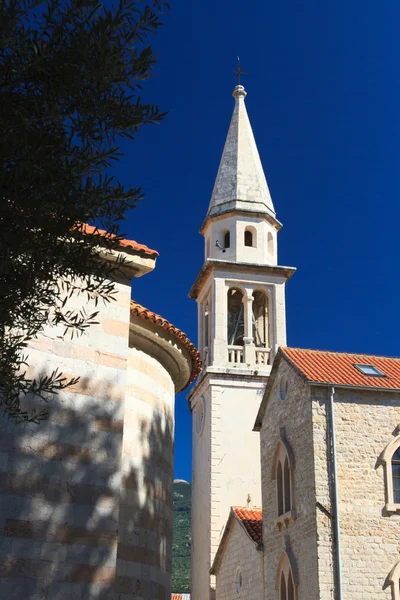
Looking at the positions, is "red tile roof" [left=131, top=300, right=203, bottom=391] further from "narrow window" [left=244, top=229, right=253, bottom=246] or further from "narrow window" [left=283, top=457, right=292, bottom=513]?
"narrow window" [left=244, top=229, right=253, bottom=246]

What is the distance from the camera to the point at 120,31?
21.6ft

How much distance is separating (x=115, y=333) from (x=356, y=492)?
11.4 metres

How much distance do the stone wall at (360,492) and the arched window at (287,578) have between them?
64.8 inches

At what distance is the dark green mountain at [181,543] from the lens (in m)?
72.2

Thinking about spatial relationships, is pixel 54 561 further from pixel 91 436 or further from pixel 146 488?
pixel 146 488

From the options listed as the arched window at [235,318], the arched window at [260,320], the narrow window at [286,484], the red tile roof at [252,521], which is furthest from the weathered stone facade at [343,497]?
the arched window at [235,318]

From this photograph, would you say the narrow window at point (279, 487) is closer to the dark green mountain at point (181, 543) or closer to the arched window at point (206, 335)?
the arched window at point (206, 335)

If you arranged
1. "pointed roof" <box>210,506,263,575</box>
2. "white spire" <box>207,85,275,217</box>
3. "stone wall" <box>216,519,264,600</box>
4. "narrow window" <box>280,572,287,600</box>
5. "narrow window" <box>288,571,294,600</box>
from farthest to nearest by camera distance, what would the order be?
"white spire" <box>207,85,275,217</box> < "pointed roof" <box>210,506,263,575</box> < "stone wall" <box>216,519,264,600</box> < "narrow window" <box>280,572,287,600</box> < "narrow window" <box>288,571,294,600</box>

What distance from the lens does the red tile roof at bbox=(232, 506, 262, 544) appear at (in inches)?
955

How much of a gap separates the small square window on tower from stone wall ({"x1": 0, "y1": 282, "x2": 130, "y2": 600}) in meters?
13.1

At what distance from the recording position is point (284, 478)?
21797mm

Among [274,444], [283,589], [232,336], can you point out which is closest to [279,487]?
[274,444]

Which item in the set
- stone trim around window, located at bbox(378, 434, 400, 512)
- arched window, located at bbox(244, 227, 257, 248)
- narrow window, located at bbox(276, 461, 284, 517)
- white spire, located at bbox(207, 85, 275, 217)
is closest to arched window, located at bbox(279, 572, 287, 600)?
narrow window, located at bbox(276, 461, 284, 517)

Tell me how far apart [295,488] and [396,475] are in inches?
106
